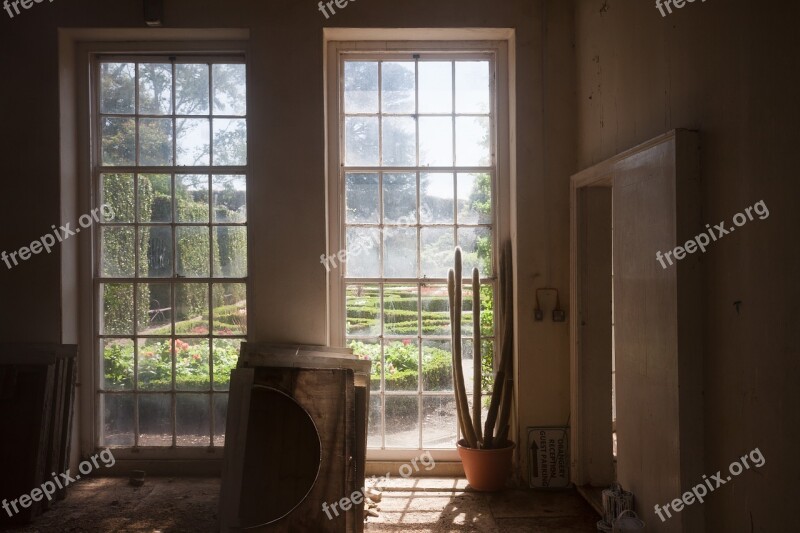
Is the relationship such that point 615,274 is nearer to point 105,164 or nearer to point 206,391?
point 206,391

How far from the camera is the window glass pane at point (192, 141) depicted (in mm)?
3955

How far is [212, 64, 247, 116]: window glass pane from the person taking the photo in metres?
3.96

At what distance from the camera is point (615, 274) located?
300 centimetres

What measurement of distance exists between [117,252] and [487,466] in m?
2.84

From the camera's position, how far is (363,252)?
400cm

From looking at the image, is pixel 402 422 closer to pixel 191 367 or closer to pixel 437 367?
pixel 437 367

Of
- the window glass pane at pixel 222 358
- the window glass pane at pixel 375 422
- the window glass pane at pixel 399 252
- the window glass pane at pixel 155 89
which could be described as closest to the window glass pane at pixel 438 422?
the window glass pane at pixel 375 422

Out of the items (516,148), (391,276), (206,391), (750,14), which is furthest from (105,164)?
(750,14)

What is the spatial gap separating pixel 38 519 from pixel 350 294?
7.32 ft

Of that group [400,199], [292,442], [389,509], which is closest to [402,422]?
[389,509]

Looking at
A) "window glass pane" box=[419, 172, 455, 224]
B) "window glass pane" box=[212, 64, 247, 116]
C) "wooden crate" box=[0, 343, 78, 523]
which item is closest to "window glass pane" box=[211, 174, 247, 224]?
"window glass pane" box=[212, 64, 247, 116]

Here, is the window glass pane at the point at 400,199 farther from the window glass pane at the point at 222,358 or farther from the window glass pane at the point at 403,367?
the window glass pane at the point at 222,358

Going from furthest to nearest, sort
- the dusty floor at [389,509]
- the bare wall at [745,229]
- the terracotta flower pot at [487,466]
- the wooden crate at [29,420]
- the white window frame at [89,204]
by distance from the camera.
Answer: the white window frame at [89,204], the terracotta flower pot at [487,466], the wooden crate at [29,420], the dusty floor at [389,509], the bare wall at [745,229]

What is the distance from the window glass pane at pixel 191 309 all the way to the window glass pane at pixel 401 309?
123 cm
